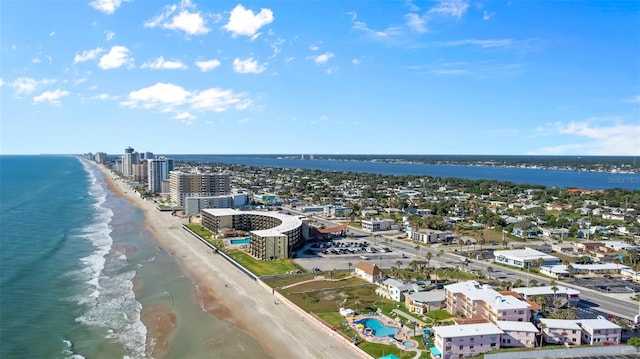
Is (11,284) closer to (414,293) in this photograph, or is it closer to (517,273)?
(414,293)

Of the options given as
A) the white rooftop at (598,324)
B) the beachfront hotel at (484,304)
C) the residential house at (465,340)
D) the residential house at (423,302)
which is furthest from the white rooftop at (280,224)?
the white rooftop at (598,324)

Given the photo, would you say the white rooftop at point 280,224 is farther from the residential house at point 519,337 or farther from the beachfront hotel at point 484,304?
the residential house at point 519,337

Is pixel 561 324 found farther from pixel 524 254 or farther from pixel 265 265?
pixel 265 265

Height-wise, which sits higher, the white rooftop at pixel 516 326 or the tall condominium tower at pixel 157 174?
the tall condominium tower at pixel 157 174

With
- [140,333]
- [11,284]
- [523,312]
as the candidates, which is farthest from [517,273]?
[11,284]

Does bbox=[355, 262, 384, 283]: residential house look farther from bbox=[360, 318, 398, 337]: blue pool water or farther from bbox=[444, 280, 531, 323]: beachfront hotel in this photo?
bbox=[360, 318, 398, 337]: blue pool water

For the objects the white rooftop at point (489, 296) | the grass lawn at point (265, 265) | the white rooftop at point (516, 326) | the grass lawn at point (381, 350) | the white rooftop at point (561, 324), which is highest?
the white rooftop at point (489, 296)

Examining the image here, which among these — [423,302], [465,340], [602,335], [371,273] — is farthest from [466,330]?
[371,273]
